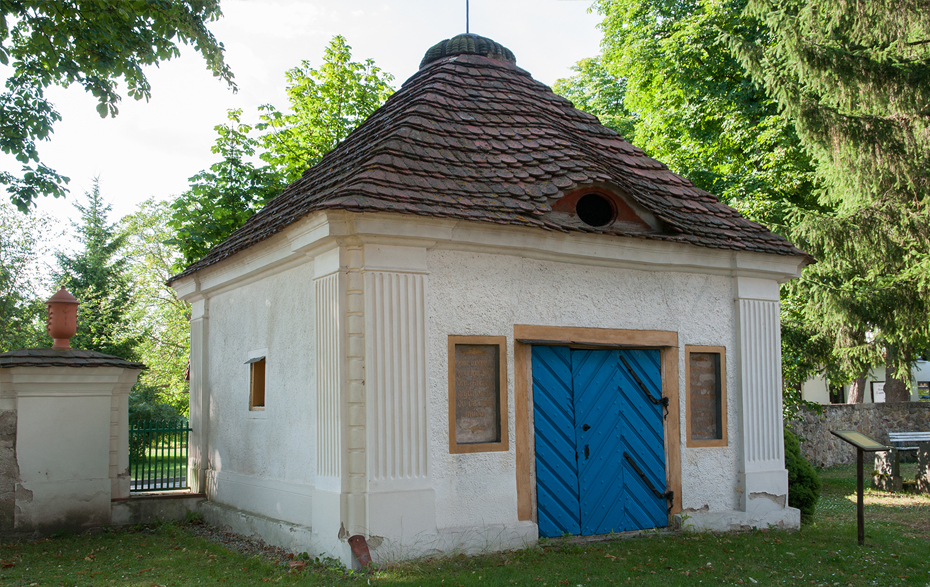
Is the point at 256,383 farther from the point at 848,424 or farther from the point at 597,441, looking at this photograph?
the point at 848,424

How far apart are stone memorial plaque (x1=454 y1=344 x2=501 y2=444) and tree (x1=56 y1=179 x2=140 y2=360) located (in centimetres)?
2047

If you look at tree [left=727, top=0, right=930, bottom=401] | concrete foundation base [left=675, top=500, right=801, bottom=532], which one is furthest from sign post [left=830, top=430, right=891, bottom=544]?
tree [left=727, top=0, right=930, bottom=401]

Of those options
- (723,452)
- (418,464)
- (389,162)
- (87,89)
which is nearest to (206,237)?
(87,89)

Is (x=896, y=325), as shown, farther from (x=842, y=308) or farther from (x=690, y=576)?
(x=690, y=576)

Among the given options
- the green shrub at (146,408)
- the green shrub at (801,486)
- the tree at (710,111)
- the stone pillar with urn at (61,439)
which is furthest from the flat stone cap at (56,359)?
the tree at (710,111)

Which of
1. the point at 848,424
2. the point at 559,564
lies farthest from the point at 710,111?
the point at 559,564

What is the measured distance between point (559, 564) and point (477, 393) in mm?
1793

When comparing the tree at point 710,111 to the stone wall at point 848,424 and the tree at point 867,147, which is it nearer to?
the tree at point 867,147

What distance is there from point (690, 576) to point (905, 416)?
53.8ft

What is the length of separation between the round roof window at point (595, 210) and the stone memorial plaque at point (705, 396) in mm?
1953

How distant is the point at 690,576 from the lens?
695cm

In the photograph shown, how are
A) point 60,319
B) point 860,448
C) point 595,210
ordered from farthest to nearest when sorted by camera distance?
1. point 60,319
2. point 595,210
3. point 860,448

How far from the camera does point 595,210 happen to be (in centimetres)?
891

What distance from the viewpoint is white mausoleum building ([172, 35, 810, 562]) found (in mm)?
7172
